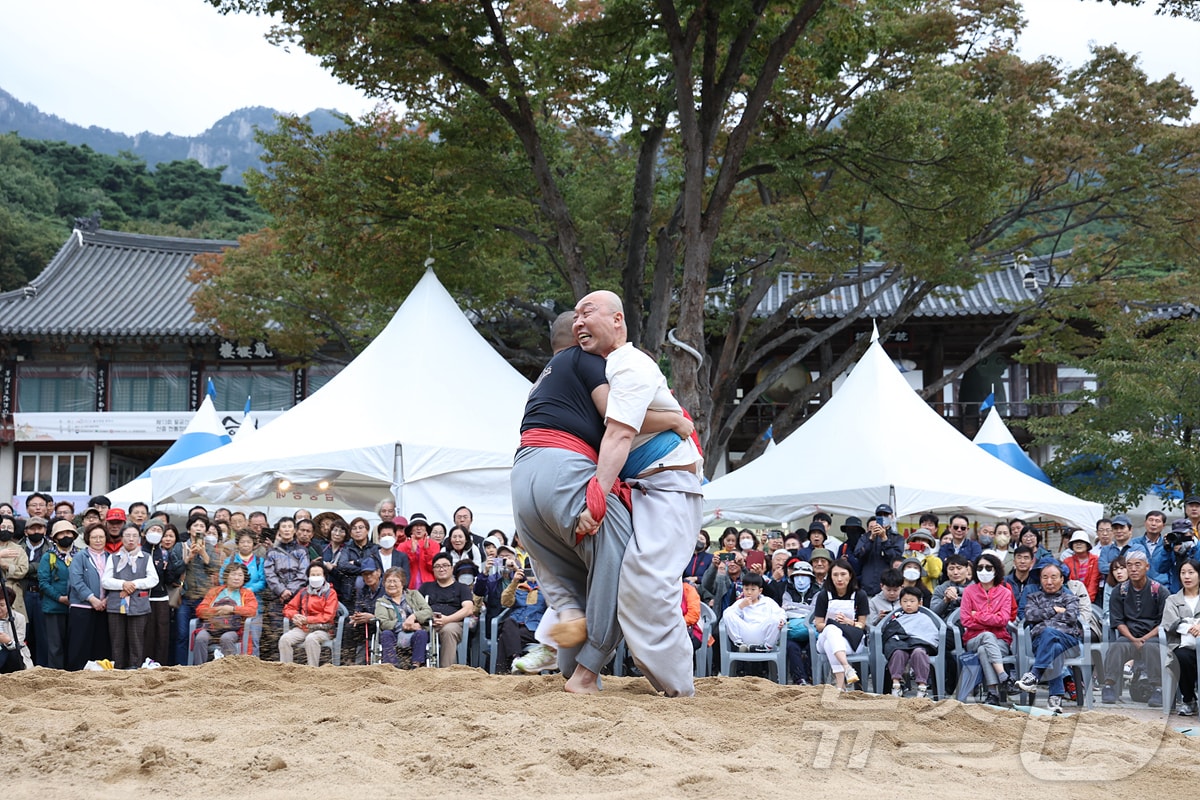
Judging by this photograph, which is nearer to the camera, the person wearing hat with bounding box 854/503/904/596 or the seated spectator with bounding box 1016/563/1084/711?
the seated spectator with bounding box 1016/563/1084/711

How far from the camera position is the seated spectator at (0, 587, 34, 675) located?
7466 millimetres

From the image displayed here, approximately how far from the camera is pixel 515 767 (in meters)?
3.31

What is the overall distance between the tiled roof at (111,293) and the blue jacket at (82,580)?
61.5 ft

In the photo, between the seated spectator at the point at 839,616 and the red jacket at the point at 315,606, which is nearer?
the seated spectator at the point at 839,616

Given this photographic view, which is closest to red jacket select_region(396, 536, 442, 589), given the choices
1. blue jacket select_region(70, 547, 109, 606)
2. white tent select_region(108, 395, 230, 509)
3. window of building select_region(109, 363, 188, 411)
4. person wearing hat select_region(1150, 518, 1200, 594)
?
blue jacket select_region(70, 547, 109, 606)

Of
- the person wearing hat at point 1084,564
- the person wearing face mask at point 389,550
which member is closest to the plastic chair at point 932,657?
the person wearing hat at point 1084,564

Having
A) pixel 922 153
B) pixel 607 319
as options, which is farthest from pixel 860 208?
pixel 607 319

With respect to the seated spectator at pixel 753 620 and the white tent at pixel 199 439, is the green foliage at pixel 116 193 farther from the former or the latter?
the seated spectator at pixel 753 620

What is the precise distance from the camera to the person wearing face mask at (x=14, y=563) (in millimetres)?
8719

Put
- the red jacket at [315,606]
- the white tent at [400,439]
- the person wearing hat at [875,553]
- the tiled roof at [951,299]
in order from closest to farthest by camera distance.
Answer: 1. the red jacket at [315,606]
2. the person wearing hat at [875,553]
3. the white tent at [400,439]
4. the tiled roof at [951,299]

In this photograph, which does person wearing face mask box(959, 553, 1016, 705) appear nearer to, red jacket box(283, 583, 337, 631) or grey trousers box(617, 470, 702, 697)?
grey trousers box(617, 470, 702, 697)

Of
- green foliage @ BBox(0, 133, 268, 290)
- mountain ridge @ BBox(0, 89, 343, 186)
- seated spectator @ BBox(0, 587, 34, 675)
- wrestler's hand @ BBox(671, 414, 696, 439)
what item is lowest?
seated spectator @ BBox(0, 587, 34, 675)

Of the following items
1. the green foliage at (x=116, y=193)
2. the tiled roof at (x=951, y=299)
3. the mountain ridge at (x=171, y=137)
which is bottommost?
the tiled roof at (x=951, y=299)

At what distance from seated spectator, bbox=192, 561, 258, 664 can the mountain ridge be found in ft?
274
